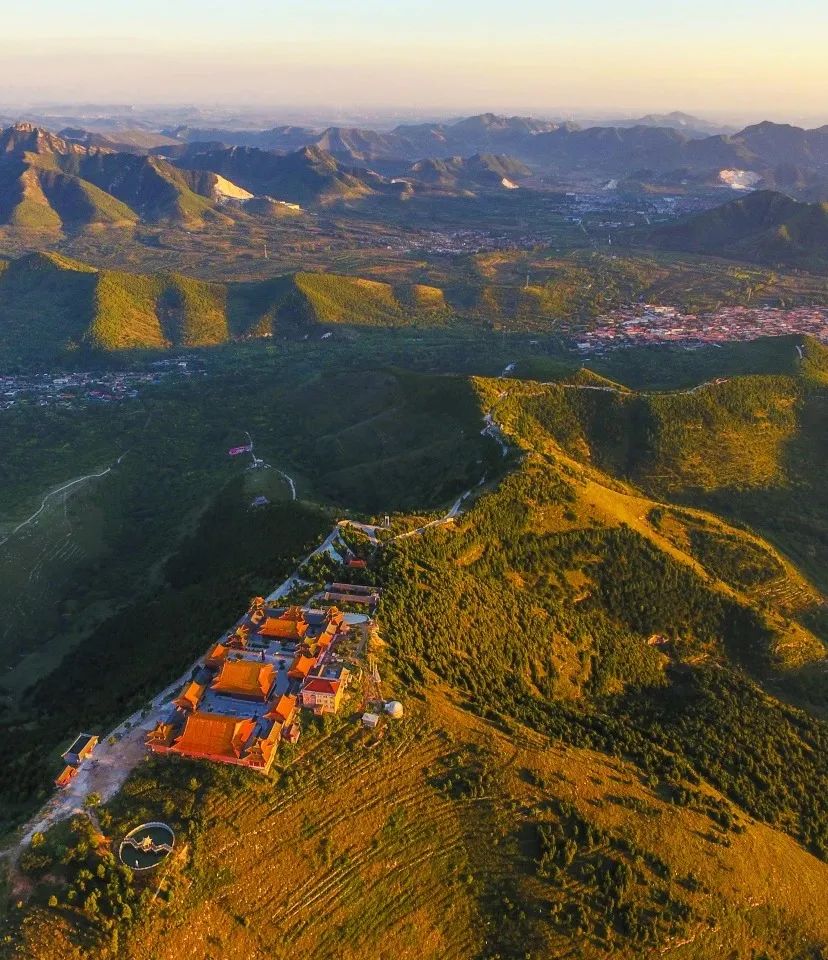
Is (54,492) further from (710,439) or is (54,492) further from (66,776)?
(710,439)

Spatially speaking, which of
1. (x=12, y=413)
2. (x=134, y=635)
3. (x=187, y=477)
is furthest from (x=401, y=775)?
(x=12, y=413)

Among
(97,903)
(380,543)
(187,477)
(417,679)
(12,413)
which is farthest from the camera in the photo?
(12,413)

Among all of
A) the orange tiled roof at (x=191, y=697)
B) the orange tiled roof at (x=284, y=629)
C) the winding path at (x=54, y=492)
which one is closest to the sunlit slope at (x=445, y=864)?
the orange tiled roof at (x=191, y=697)

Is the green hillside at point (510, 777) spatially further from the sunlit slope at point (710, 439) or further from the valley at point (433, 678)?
the sunlit slope at point (710, 439)

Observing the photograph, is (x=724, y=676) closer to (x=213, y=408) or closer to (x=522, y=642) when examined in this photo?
(x=522, y=642)

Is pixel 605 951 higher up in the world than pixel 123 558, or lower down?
higher up

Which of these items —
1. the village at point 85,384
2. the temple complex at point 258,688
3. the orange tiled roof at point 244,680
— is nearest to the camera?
the temple complex at point 258,688
